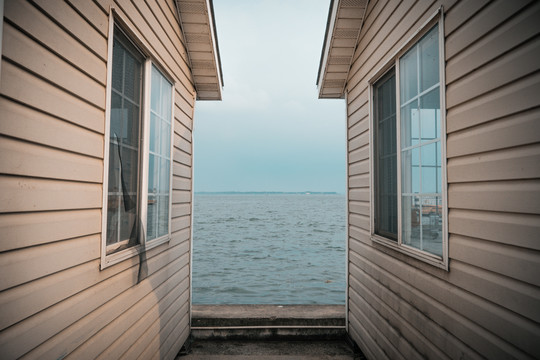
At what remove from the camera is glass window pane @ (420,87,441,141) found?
88.4 inches

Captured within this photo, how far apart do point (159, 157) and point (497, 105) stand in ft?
8.06

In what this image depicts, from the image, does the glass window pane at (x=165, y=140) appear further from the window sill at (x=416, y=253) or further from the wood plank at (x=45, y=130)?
the window sill at (x=416, y=253)

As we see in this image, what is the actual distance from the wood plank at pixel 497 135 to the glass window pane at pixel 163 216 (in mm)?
2295

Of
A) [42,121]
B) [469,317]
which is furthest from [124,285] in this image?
Result: [469,317]

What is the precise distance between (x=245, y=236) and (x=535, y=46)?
19.4 metres

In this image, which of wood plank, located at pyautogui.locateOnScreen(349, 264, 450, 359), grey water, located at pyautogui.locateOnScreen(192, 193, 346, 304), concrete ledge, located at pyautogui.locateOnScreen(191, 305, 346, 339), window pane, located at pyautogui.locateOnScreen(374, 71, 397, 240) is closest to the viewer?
wood plank, located at pyautogui.locateOnScreen(349, 264, 450, 359)

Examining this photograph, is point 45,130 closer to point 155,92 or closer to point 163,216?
point 155,92

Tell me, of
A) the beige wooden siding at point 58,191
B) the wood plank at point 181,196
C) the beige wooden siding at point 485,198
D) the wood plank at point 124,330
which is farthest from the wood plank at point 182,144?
Answer: the beige wooden siding at point 485,198

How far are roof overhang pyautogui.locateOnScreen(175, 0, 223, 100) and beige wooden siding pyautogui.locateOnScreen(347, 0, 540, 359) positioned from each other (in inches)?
78.7

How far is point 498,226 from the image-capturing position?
63.6 inches

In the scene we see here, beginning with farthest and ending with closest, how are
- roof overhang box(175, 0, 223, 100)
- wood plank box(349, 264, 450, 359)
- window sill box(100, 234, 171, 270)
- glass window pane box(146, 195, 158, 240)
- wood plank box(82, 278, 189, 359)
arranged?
roof overhang box(175, 0, 223, 100) → glass window pane box(146, 195, 158, 240) → wood plank box(349, 264, 450, 359) → window sill box(100, 234, 171, 270) → wood plank box(82, 278, 189, 359)

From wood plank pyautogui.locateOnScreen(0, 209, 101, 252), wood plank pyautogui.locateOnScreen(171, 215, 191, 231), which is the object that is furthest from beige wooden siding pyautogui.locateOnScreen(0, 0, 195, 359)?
wood plank pyautogui.locateOnScreen(171, 215, 191, 231)

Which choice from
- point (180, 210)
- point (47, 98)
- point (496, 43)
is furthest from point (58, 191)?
point (180, 210)

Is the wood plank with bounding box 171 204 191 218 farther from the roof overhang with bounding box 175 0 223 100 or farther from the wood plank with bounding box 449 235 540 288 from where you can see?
the wood plank with bounding box 449 235 540 288
